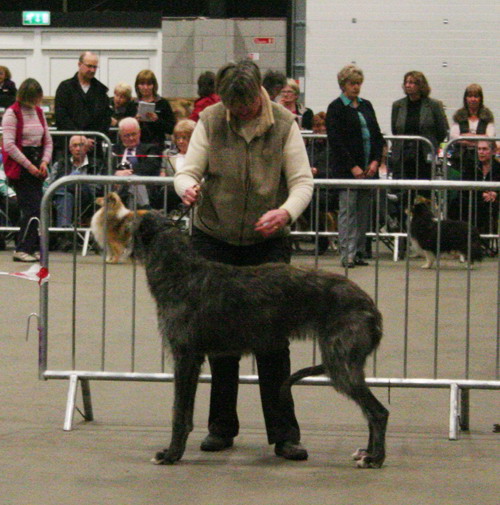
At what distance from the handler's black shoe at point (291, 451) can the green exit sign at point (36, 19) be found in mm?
16217

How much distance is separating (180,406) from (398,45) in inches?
437

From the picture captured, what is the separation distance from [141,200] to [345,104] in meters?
4.78

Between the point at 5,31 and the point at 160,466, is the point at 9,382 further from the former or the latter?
the point at 5,31

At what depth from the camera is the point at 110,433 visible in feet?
18.0

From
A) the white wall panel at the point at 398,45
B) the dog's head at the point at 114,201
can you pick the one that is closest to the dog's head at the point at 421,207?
the dog's head at the point at 114,201

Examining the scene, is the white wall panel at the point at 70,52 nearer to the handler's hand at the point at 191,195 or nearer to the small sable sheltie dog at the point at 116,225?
the small sable sheltie dog at the point at 116,225

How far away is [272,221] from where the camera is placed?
4.86 m

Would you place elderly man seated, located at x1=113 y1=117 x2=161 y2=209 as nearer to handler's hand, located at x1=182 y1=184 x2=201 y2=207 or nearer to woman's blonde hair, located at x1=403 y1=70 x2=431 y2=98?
woman's blonde hair, located at x1=403 y1=70 x2=431 y2=98

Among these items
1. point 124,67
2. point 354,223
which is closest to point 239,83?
point 354,223

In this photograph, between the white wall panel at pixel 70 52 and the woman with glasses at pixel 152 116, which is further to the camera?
the white wall panel at pixel 70 52

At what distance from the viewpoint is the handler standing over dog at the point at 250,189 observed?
5012 mm

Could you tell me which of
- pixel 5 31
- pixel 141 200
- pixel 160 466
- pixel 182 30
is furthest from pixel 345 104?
pixel 5 31

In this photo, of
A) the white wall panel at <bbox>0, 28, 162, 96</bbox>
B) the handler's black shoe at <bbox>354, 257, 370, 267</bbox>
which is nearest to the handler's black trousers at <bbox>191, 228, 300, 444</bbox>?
the handler's black shoe at <bbox>354, 257, 370, 267</bbox>

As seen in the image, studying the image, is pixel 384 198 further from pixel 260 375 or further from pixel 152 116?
pixel 260 375
